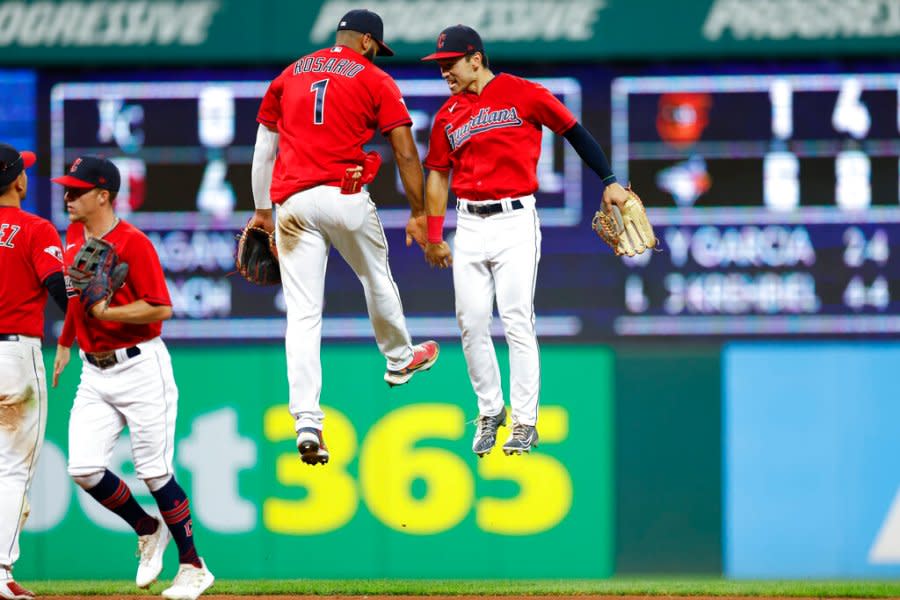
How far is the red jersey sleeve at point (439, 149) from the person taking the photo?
277 inches

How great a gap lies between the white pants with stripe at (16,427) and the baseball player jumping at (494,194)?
1.94 meters

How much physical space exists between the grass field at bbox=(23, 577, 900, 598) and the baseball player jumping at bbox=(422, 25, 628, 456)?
7.36 feet

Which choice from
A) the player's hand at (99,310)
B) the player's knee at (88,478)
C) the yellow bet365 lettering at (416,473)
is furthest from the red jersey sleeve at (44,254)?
the yellow bet365 lettering at (416,473)

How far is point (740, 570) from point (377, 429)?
244 cm

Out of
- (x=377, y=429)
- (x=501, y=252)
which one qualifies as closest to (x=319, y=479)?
(x=377, y=429)

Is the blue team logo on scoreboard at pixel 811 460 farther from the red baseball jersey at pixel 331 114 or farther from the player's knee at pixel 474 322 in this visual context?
the red baseball jersey at pixel 331 114

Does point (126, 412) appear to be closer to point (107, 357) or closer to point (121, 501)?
point (107, 357)

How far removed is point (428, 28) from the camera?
960 cm

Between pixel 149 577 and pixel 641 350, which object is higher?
pixel 641 350

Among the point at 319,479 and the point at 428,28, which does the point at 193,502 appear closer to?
the point at 319,479

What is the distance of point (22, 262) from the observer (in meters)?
7.11

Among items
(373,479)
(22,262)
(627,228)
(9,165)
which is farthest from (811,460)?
(9,165)

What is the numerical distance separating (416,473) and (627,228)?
3331 millimetres

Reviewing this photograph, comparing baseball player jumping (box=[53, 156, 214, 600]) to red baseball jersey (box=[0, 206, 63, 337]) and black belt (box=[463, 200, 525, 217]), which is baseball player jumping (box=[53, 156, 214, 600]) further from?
black belt (box=[463, 200, 525, 217])
